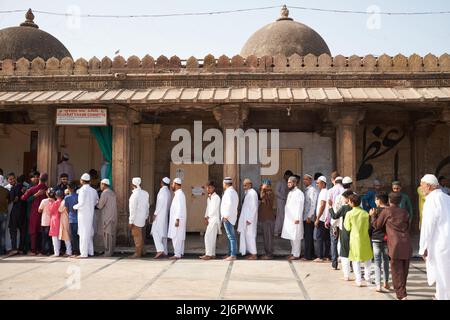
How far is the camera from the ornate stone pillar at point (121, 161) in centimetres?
971

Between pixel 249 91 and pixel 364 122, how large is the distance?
13.8 ft

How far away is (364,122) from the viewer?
1226 centimetres

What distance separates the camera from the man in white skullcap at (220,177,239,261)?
8891 millimetres

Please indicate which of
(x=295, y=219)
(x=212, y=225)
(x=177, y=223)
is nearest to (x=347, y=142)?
(x=295, y=219)

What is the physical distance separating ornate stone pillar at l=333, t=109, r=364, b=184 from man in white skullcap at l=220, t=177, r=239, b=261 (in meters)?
2.36

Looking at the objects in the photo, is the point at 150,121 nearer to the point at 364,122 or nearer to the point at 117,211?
the point at 117,211

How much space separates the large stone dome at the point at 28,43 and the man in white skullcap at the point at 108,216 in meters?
6.93

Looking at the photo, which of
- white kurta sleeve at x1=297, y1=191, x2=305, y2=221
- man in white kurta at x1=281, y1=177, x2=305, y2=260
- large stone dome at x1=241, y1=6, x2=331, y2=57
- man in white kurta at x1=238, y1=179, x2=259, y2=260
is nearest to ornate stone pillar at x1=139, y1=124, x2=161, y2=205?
man in white kurta at x1=238, y1=179, x2=259, y2=260

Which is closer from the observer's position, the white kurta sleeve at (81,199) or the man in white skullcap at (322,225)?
the man in white skullcap at (322,225)

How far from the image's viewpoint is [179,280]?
6.90m

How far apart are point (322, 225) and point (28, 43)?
10.9 m

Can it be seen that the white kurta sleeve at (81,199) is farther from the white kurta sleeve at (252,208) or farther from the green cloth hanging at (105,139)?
the white kurta sleeve at (252,208)

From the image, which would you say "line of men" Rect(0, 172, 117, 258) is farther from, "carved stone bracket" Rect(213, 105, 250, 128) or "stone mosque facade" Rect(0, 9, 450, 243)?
"carved stone bracket" Rect(213, 105, 250, 128)

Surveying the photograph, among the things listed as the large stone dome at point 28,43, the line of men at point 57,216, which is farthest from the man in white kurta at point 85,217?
the large stone dome at point 28,43
